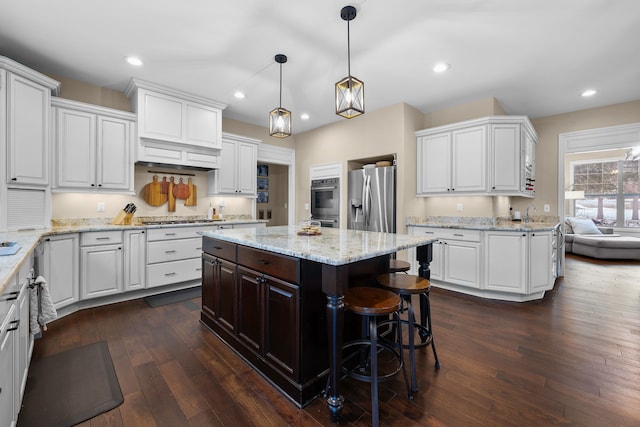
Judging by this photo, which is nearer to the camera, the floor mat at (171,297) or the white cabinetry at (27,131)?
the white cabinetry at (27,131)

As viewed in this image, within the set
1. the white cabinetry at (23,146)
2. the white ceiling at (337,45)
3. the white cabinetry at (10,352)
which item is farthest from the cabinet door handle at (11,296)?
the white ceiling at (337,45)

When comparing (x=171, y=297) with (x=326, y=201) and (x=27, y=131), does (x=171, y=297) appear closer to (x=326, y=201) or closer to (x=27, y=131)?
(x=27, y=131)

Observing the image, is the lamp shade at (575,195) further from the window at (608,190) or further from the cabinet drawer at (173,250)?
the cabinet drawer at (173,250)

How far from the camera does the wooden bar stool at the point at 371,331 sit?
1.47 metres

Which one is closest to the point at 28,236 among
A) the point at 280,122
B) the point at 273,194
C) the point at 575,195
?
the point at 280,122

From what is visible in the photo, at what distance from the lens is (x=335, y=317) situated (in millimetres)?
1519

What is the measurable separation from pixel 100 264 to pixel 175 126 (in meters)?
1.89

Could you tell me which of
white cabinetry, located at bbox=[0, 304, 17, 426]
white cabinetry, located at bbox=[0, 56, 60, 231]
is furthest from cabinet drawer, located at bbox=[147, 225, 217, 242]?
white cabinetry, located at bbox=[0, 304, 17, 426]

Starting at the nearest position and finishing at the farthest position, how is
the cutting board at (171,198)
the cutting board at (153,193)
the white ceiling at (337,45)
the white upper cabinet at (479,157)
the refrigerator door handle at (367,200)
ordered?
the white ceiling at (337,45) < the white upper cabinet at (479,157) < the cutting board at (153,193) < the cutting board at (171,198) < the refrigerator door handle at (367,200)

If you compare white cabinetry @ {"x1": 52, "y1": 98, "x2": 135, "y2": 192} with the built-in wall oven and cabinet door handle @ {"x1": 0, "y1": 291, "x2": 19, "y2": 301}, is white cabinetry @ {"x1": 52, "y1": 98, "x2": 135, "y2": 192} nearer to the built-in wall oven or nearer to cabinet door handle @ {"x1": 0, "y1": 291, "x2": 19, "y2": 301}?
cabinet door handle @ {"x1": 0, "y1": 291, "x2": 19, "y2": 301}

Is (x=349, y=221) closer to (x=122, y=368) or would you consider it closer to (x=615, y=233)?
(x=122, y=368)

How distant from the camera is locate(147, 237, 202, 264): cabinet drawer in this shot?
348cm

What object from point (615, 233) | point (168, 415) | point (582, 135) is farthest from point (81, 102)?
point (615, 233)

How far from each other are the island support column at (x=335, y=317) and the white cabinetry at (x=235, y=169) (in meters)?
3.39
